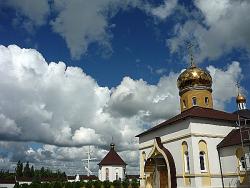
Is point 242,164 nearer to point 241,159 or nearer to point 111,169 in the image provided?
point 241,159

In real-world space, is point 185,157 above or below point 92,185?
above

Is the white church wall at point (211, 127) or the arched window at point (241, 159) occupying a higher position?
the white church wall at point (211, 127)

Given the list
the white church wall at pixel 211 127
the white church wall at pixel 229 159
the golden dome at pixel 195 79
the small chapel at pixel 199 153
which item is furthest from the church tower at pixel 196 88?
the white church wall at pixel 229 159

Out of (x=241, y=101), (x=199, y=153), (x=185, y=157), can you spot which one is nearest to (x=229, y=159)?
(x=199, y=153)

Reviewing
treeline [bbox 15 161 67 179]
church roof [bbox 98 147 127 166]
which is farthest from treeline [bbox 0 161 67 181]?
church roof [bbox 98 147 127 166]

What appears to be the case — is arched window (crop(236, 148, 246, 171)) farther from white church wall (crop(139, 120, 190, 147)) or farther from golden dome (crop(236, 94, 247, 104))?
golden dome (crop(236, 94, 247, 104))

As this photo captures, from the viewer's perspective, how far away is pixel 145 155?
97.8 feet

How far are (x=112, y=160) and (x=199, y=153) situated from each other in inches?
1132

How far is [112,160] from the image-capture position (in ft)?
165

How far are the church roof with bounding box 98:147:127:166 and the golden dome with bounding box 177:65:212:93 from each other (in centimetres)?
2302

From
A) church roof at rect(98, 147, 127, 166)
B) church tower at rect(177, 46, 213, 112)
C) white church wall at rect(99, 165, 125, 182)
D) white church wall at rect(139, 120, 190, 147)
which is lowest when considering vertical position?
white church wall at rect(99, 165, 125, 182)

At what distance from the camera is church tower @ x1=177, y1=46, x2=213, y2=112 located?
98.7 ft

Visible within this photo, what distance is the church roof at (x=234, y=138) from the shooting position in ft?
72.8

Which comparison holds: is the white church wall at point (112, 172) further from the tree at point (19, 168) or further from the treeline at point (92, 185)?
the tree at point (19, 168)
